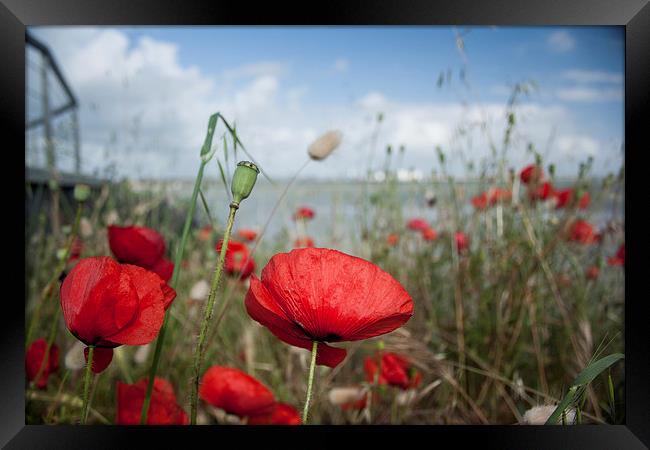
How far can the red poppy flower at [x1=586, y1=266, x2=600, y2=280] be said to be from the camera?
5.03ft

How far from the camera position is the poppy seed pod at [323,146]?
53 cm

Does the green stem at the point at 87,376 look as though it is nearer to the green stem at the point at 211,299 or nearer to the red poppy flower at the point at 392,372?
the green stem at the point at 211,299

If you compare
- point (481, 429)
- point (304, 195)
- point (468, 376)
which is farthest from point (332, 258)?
point (304, 195)

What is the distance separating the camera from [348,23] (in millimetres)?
581

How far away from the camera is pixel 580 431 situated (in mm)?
531

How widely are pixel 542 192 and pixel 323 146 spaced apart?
105cm

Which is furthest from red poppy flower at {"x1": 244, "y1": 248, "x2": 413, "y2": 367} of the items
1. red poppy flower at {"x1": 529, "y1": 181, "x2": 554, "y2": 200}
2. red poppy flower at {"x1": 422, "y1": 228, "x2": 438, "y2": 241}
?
red poppy flower at {"x1": 422, "y1": 228, "x2": 438, "y2": 241}

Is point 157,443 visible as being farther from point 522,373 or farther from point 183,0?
point 522,373

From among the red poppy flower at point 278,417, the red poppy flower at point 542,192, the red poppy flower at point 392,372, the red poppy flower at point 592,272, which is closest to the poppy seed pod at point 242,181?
the red poppy flower at point 278,417

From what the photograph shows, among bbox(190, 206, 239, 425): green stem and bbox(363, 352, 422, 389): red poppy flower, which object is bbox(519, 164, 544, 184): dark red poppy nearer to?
bbox(363, 352, 422, 389): red poppy flower

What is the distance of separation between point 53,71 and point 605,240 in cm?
232

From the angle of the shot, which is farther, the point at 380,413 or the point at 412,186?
the point at 412,186

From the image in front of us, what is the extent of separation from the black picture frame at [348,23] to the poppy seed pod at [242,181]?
0.79 ft

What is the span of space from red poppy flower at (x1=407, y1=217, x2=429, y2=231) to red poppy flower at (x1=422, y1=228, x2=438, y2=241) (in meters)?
0.02
